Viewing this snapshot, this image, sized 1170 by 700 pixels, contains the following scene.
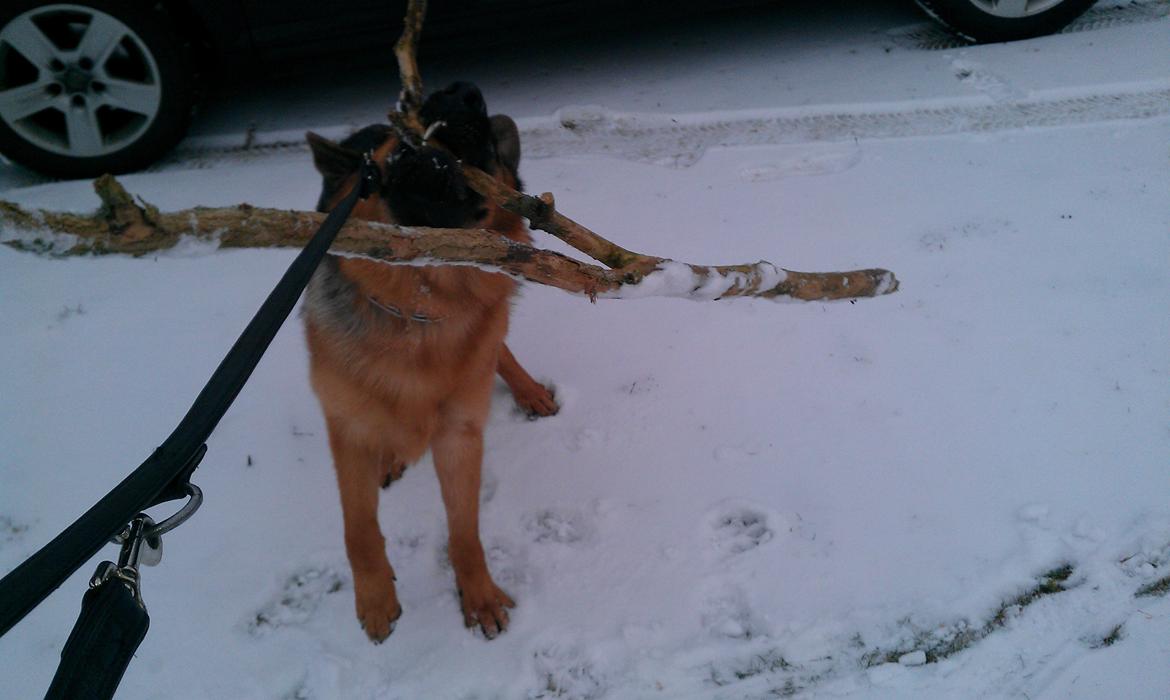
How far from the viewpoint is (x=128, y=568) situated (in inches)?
41.4

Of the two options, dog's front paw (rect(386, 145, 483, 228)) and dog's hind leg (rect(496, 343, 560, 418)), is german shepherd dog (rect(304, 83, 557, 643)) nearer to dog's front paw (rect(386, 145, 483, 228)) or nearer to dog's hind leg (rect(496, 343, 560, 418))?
dog's front paw (rect(386, 145, 483, 228))

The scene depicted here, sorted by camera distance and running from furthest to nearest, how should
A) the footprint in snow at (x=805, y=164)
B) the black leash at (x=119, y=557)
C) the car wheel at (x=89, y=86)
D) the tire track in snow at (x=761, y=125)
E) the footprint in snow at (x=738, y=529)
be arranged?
the tire track in snow at (x=761, y=125) < the footprint in snow at (x=805, y=164) < the car wheel at (x=89, y=86) < the footprint in snow at (x=738, y=529) < the black leash at (x=119, y=557)

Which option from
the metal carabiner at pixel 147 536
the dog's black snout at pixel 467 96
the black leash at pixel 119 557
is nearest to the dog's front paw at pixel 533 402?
the dog's black snout at pixel 467 96

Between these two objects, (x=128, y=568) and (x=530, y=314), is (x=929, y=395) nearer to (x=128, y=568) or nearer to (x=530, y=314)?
(x=530, y=314)

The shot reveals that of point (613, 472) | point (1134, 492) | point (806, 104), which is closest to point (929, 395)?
point (1134, 492)

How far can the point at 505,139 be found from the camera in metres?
2.29

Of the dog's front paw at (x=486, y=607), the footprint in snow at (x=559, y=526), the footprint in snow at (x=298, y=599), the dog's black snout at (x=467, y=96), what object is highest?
the dog's black snout at (x=467, y=96)

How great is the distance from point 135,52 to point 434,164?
327cm

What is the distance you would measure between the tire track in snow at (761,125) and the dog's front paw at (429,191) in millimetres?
2608

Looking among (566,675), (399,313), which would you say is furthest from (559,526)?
(399,313)

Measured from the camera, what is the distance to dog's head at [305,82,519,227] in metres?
1.96

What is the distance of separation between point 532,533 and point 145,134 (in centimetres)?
347

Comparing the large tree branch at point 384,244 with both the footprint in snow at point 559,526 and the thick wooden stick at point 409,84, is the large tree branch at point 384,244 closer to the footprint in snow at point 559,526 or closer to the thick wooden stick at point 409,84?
the thick wooden stick at point 409,84

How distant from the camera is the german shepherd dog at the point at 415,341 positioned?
6.67 ft
